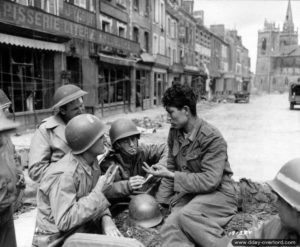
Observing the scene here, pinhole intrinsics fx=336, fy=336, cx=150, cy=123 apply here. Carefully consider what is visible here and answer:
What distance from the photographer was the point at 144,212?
11.4 feet

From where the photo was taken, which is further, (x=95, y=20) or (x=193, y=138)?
(x=95, y=20)

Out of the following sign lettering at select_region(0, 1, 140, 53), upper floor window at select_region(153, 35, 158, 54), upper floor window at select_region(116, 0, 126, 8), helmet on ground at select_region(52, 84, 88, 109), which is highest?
upper floor window at select_region(116, 0, 126, 8)

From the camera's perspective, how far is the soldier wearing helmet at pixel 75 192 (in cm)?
243

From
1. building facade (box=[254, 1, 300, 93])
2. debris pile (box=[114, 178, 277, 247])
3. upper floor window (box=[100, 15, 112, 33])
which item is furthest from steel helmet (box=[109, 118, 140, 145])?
building facade (box=[254, 1, 300, 93])

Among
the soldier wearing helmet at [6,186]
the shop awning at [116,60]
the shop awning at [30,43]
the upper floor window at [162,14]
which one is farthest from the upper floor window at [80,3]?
the soldier wearing helmet at [6,186]

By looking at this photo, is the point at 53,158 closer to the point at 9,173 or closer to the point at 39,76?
the point at 9,173

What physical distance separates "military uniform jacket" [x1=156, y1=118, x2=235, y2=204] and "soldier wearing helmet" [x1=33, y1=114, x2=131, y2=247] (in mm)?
787

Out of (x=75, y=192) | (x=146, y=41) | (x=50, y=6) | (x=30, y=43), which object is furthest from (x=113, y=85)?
(x=75, y=192)

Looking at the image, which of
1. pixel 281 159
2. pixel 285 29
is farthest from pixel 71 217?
pixel 285 29

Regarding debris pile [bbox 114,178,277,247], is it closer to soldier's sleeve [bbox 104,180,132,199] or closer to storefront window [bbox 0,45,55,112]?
soldier's sleeve [bbox 104,180,132,199]

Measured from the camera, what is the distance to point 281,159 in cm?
962

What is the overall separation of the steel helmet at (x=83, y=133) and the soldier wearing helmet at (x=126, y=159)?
3.08 ft

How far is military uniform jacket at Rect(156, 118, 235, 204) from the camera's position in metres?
3.07

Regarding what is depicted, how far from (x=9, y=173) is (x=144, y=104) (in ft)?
77.8
